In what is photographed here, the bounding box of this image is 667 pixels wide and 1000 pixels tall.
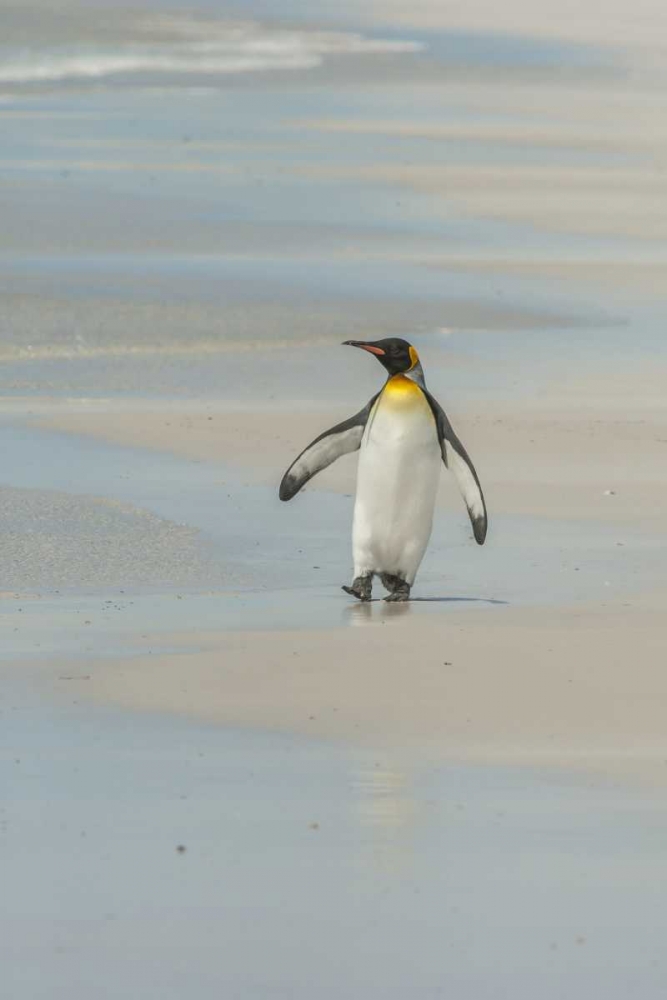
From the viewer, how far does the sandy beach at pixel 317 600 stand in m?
4.46

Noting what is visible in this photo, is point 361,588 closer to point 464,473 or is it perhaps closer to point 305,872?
point 464,473

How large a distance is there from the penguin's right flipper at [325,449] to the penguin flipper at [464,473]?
0.26 meters

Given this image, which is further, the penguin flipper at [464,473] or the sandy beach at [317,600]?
the penguin flipper at [464,473]

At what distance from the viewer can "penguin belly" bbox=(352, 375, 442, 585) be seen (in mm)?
8359

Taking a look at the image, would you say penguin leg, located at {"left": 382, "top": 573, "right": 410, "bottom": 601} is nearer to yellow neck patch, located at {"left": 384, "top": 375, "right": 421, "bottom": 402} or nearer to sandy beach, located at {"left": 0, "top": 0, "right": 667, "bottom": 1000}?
sandy beach, located at {"left": 0, "top": 0, "right": 667, "bottom": 1000}

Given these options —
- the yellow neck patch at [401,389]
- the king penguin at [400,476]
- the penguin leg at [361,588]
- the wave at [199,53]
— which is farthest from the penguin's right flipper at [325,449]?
the wave at [199,53]

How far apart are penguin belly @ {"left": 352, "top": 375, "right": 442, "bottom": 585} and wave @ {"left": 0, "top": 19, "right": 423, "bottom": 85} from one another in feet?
75.0

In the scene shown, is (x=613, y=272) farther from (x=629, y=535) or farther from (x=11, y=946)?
(x=11, y=946)

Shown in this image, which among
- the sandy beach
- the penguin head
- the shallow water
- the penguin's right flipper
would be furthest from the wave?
the shallow water

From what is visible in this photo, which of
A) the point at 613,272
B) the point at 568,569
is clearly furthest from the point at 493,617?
the point at 613,272

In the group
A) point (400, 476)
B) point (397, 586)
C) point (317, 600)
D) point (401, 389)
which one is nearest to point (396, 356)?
point (401, 389)

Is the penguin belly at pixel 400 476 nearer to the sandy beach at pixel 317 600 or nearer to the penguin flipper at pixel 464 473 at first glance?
the penguin flipper at pixel 464 473

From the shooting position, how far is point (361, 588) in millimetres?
8211

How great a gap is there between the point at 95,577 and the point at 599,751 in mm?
2939
